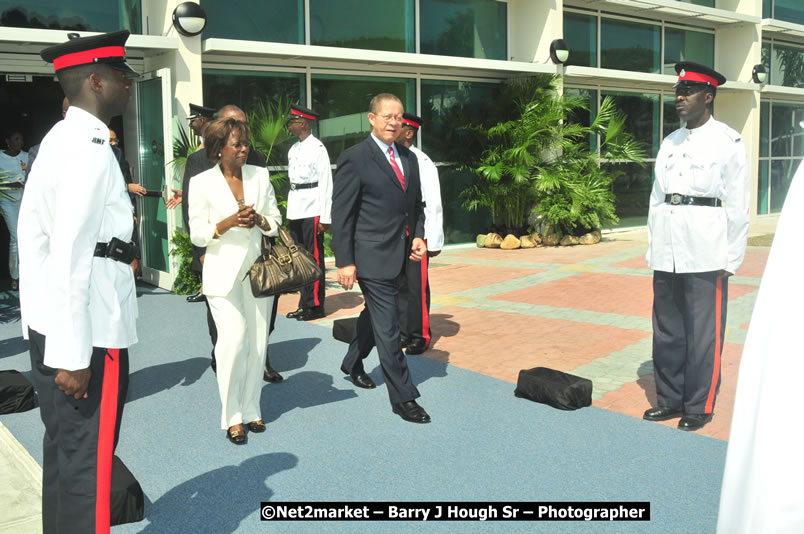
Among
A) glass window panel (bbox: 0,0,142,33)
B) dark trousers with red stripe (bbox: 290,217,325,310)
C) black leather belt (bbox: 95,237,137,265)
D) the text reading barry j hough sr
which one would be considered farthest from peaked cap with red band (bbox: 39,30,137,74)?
glass window panel (bbox: 0,0,142,33)

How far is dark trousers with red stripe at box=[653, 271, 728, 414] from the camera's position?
4680 millimetres

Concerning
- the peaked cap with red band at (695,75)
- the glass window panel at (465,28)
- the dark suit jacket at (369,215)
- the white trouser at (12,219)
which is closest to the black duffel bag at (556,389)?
the dark suit jacket at (369,215)

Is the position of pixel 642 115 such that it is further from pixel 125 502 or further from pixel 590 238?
pixel 125 502

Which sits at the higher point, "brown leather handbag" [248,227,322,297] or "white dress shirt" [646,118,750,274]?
"white dress shirt" [646,118,750,274]

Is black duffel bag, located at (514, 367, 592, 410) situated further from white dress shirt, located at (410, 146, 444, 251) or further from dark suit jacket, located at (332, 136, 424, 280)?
white dress shirt, located at (410, 146, 444, 251)

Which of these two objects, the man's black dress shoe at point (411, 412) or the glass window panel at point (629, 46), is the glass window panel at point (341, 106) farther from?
the man's black dress shoe at point (411, 412)

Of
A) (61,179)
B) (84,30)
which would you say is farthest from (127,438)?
(84,30)

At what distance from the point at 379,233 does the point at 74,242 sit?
2.68 meters

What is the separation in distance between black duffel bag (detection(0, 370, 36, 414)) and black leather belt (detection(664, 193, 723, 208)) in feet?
14.3

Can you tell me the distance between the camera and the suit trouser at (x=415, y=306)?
262 inches

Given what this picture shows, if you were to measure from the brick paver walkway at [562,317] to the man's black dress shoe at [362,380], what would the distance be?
2.93 feet

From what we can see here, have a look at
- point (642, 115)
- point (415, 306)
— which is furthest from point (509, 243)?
point (415, 306)

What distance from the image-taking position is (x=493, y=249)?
1416 centimetres

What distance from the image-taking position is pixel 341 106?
12.5 metres
